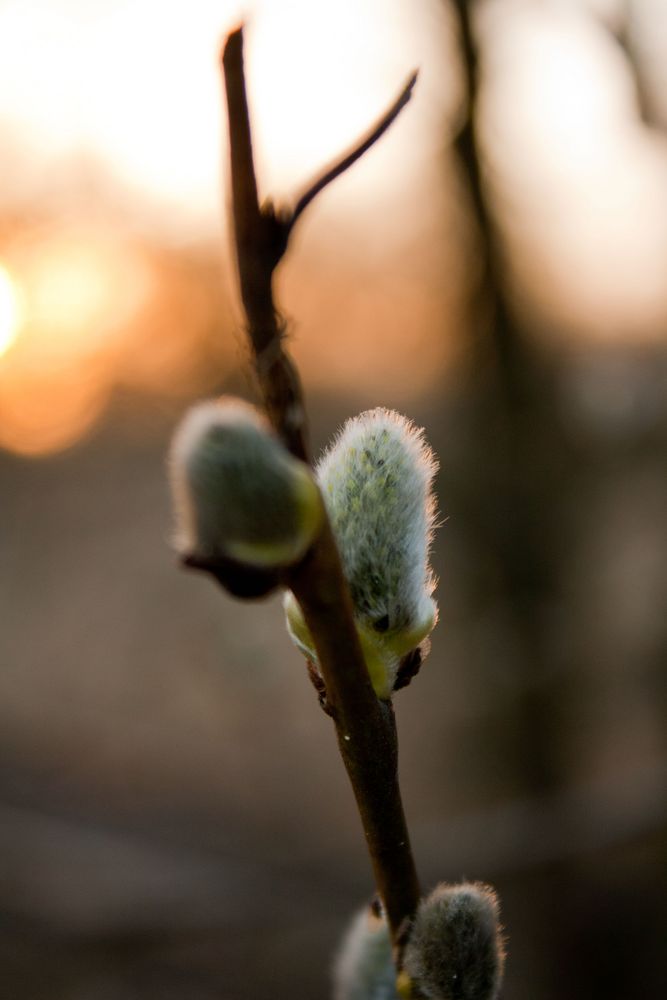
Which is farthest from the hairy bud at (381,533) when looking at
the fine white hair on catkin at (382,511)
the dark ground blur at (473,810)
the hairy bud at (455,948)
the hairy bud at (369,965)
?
the dark ground blur at (473,810)

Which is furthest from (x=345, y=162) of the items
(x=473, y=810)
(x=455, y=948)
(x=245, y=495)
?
(x=473, y=810)

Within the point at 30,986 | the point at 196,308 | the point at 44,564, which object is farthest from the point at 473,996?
the point at 44,564

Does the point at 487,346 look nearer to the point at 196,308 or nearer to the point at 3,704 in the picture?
the point at 196,308

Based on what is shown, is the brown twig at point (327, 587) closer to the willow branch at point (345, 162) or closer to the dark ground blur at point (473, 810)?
the willow branch at point (345, 162)

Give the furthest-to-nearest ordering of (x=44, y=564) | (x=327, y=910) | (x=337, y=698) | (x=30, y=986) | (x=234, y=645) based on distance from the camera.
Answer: (x=44, y=564) < (x=234, y=645) < (x=30, y=986) < (x=327, y=910) < (x=337, y=698)

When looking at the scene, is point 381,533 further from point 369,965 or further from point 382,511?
point 369,965
